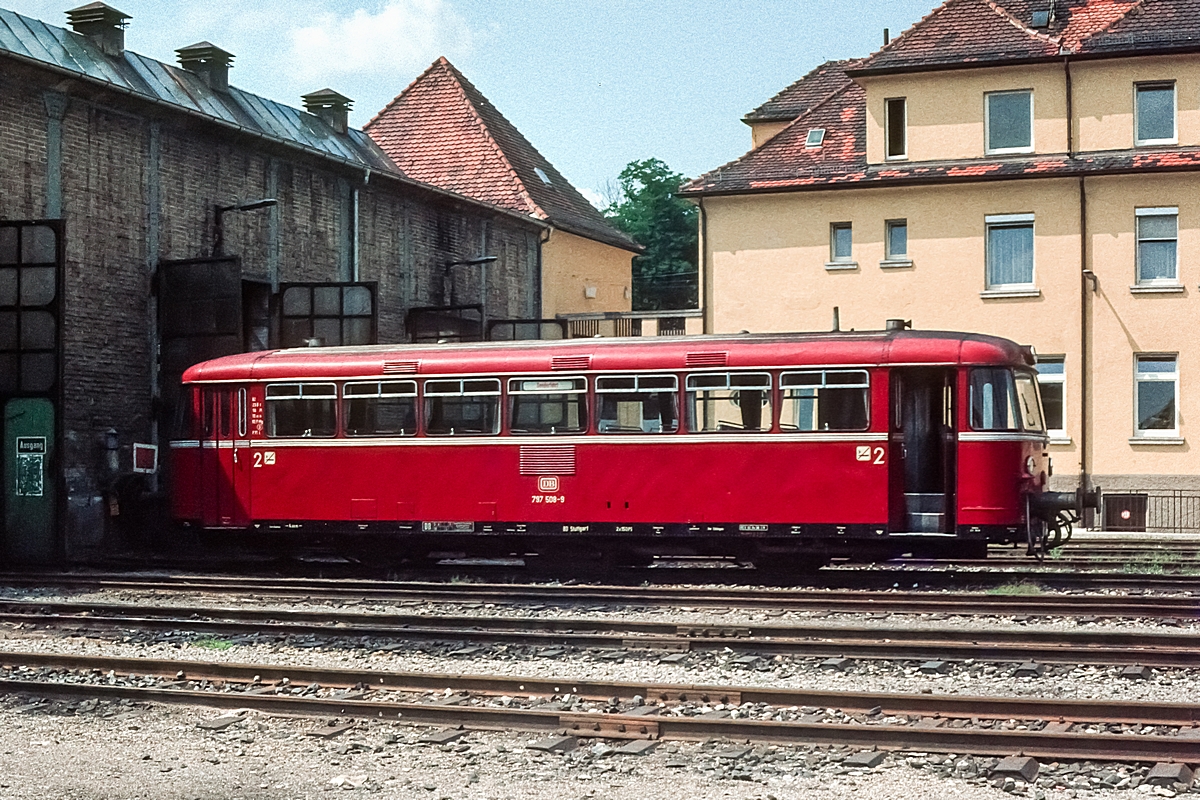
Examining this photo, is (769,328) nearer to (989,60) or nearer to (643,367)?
(989,60)

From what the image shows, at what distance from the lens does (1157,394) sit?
1169 inches

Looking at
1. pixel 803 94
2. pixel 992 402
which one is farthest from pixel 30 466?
pixel 803 94

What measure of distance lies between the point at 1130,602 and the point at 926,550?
333cm

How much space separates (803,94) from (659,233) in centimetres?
→ 3345

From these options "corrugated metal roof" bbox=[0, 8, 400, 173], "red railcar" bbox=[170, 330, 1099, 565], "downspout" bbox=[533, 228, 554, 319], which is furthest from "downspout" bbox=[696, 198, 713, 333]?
"red railcar" bbox=[170, 330, 1099, 565]

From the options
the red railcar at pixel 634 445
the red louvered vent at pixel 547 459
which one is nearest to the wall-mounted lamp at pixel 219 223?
the red railcar at pixel 634 445

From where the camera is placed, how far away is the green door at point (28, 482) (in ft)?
70.7

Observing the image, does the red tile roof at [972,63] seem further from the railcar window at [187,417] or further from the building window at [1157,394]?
the railcar window at [187,417]

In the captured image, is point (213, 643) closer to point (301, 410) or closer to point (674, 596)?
point (674, 596)

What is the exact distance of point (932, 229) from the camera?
31562 millimetres

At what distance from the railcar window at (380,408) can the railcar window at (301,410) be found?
22cm

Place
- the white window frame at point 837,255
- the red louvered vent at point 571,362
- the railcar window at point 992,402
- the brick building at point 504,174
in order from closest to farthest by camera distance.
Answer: the railcar window at point 992,402, the red louvered vent at point 571,362, the white window frame at point 837,255, the brick building at point 504,174

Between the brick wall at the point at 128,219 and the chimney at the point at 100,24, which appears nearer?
the brick wall at the point at 128,219

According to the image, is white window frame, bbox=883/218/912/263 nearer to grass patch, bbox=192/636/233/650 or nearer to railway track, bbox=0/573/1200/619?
railway track, bbox=0/573/1200/619
